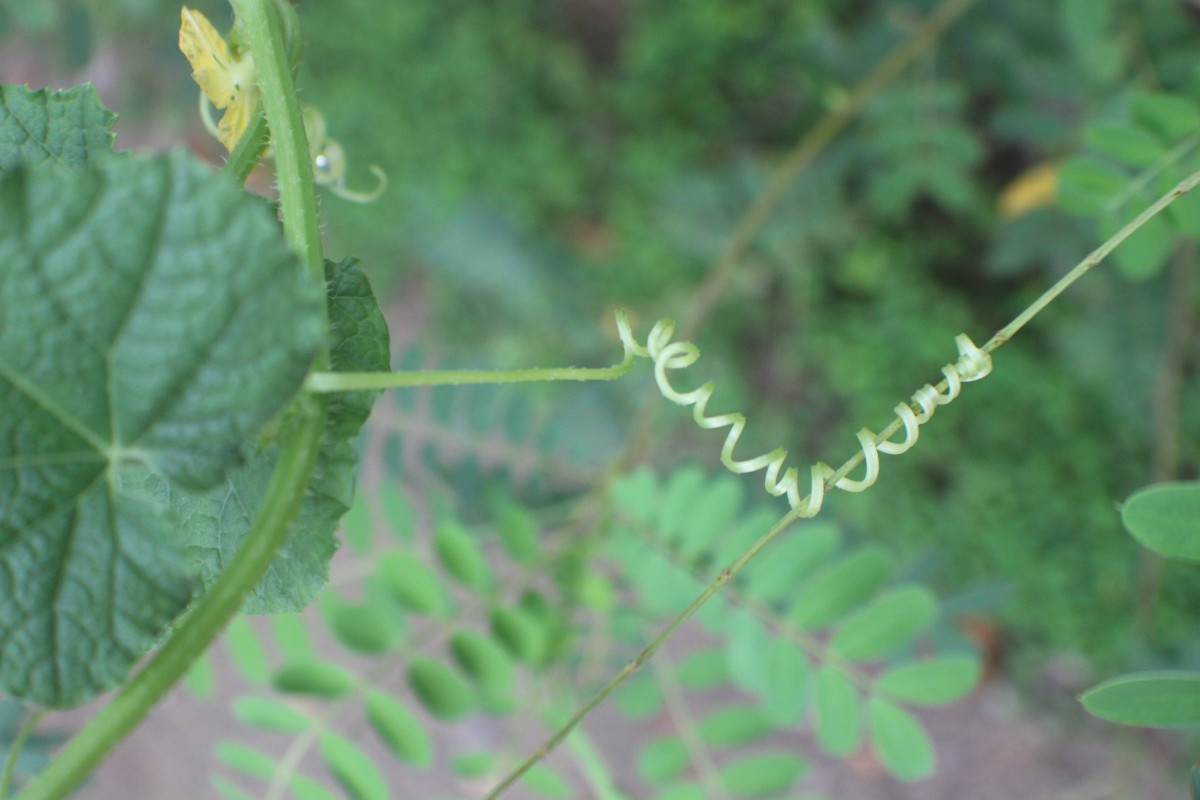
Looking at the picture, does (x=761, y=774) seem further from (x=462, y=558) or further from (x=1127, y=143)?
(x=1127, y=143)

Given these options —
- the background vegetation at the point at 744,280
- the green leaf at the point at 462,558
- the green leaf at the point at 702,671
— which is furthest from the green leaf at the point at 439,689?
the green leaf at the point at 702,671

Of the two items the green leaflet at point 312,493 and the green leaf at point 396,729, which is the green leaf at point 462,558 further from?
the green leaflet at point 312,493

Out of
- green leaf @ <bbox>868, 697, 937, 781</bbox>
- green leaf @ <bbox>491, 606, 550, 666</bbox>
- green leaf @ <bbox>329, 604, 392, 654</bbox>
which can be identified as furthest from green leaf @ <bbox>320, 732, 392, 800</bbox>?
green leaf @ <bbox>868, 697, 937, 781</bbox>

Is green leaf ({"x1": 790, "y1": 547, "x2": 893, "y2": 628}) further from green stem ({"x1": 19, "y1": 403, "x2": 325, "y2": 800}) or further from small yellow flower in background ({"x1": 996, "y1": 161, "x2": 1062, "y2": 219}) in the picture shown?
small yellow flower in background ({"x1": 996, "y1": 161, "x2": 1062, "y2": 219})

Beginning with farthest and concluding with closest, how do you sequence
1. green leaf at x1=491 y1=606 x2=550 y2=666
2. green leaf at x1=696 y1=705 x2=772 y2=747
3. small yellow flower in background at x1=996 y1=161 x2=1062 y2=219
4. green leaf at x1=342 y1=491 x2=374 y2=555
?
small yellow flower in background at x1=996 y1=161 x2=1062 y2=219, green leaf at x1=342 y1=491 x2=374 y2=555, green leaf at x1=696 y1=705 x2=772 y2=747, green leaf at x1=491 y1=606 x2=550 y2=666

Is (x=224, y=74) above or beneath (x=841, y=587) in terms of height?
beneath

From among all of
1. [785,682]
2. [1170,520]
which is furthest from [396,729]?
[1170,520]

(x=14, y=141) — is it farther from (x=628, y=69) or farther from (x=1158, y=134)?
(x=628, y=69)
